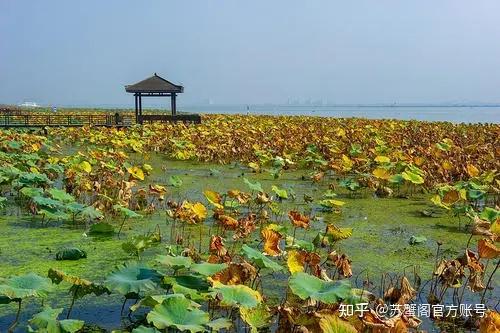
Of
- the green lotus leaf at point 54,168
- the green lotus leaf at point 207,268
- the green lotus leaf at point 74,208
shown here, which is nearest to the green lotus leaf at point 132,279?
the green lotus leaf at point 207,268

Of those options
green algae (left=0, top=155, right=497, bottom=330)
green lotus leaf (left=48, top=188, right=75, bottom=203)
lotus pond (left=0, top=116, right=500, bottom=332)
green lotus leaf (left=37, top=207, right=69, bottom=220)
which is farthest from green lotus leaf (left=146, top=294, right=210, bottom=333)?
green lotus leaf (left=48, top=188, right=75, bottom=203)

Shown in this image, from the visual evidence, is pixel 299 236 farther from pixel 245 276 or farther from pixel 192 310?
pixel 192 310

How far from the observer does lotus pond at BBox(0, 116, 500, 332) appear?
318cm

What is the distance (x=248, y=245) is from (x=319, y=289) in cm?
211

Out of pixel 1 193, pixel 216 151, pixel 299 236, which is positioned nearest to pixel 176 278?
pixel 299 236

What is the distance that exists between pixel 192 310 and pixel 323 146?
991 cm

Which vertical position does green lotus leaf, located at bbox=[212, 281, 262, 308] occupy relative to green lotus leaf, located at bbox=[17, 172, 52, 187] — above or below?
below

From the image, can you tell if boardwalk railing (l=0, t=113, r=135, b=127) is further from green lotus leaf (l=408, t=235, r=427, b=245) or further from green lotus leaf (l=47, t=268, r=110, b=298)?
green lotus leaf (l=47, t=268, r=110, b=298)

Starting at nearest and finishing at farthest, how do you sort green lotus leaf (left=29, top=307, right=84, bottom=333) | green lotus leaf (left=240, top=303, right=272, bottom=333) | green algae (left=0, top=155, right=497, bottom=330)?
green lotus leaf (left=29, top=307, right=84, bottom=333) < green lotus leaf (left=240, top=303, right=272, bottom=333) < green algae (left=0, top=155, right=497, bottom=330)

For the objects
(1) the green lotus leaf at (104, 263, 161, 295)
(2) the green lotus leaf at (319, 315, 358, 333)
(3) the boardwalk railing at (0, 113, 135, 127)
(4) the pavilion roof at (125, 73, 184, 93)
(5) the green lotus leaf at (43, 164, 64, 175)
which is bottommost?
(1) the green lotus leaf at (104, 263, 161, 295)

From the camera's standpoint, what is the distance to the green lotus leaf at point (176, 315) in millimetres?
2787

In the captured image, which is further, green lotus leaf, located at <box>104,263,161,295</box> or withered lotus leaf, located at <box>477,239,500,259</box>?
withered lotus leaf, located at <box>477,239,500,259</box>

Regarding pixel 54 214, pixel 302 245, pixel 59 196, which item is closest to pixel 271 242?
pixel 302 245

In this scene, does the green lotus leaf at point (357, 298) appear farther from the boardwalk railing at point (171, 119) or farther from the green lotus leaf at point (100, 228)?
the boardwalk railing at point (171, 119)
